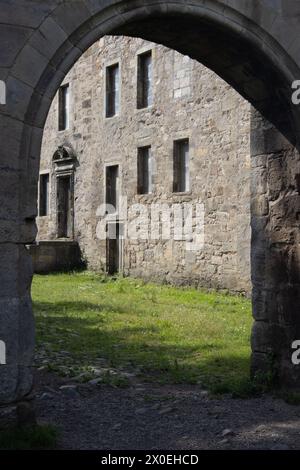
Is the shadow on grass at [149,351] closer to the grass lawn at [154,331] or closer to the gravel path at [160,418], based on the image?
the grass lawn at [154,331]

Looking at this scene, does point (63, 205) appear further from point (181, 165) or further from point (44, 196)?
point (181, 165)

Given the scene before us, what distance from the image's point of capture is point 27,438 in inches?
150

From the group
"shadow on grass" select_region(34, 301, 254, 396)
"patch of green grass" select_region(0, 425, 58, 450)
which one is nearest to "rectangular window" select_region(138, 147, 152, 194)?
"shadow on grass" select_region(34, 301, 254, 396)

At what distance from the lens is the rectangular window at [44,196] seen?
2005cm

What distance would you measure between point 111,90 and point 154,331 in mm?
10019

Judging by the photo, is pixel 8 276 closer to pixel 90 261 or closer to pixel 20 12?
pixel 20 12

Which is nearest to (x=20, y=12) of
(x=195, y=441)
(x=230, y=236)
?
(x=195, y=441)

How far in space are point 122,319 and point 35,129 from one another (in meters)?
5.95

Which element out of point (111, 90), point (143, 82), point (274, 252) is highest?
point (111, 90)

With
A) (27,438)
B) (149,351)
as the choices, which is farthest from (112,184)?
(27,438)

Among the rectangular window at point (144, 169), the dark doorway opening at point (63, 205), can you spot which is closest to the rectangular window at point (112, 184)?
the rectangular window at point (144, 169)

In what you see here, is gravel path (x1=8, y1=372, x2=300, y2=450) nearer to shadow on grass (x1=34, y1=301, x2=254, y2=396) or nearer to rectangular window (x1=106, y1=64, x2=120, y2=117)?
shadow on grass (x1=34, y1=301, x2=254, y2=396)

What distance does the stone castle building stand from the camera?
1266 centimetres
